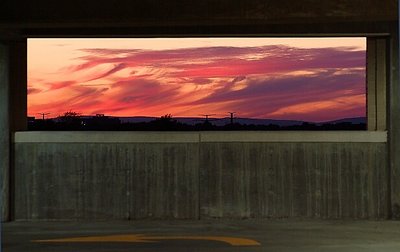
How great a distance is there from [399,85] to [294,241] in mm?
3370

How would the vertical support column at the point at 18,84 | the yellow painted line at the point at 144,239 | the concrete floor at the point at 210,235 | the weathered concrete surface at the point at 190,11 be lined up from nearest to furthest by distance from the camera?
the concrete floor at the point at 210,235
the yellow painted line at the point at 144,239
the weathered concrete surface at the point at 190,11
the vertical support column at the point at 18,84

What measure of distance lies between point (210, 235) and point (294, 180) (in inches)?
91.2

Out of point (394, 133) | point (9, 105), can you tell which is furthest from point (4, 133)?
point (394, 133)

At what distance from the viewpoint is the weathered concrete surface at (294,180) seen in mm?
10578

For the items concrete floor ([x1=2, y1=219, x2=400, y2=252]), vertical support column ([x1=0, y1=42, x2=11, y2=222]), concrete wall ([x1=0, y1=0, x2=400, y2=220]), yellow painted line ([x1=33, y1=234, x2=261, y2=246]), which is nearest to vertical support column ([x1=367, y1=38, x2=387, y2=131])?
concrete wall ([x1=0, y1=0, x2=400, y2=220])

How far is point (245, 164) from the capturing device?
10711mm

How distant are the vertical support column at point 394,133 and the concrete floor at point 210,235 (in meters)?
0.48

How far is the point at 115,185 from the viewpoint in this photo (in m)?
10.7

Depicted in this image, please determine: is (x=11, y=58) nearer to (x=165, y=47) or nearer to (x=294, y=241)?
(x=165, y=47)

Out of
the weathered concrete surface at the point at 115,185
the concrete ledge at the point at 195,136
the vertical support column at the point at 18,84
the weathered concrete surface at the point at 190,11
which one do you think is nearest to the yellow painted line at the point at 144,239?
the weathered concrete surface at the point at 115,185

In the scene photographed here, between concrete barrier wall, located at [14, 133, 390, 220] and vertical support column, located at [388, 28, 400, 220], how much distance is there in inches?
10.0

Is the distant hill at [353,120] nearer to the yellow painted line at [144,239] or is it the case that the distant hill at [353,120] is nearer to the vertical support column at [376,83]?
the vertical support column at [376,83]

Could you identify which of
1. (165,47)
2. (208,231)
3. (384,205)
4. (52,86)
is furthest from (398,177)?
(52,86)

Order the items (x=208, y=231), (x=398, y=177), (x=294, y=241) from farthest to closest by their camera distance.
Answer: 1. (x=398, y=177)
2. (x=208, y=231)
3. (x=294, y=241)
